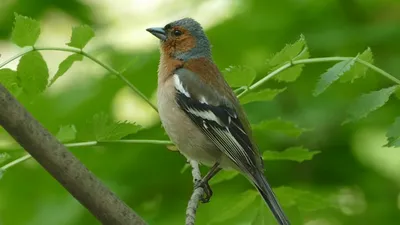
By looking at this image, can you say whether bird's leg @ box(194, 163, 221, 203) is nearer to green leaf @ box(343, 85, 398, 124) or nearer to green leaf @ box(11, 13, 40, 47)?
green leaf @ box(343, 85, 398, 124)

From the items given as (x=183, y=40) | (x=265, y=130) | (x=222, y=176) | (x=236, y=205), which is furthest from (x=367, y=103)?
(x=183, y=40)

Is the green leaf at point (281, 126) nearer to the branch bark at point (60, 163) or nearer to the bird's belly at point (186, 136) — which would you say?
the bird's belly at point (186, 136)

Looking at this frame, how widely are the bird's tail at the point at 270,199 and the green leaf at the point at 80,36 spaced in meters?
1.24

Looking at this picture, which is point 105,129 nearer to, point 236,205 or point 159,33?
point 236,205

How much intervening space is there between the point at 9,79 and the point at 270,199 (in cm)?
147

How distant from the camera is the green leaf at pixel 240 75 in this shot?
3.80 meters

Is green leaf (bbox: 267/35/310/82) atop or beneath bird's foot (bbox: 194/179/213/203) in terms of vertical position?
atop

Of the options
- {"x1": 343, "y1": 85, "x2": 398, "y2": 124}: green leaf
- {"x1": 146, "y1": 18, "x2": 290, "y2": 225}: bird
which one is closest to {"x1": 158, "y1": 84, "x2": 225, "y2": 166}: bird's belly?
{"x1": 146, "y1": 18, "x2": 290, "y2": 225}: bird

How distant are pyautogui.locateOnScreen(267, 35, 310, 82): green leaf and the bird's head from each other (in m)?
1.44

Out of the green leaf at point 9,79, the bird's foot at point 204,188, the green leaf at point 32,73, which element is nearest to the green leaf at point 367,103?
the bird's foot at point 204,188

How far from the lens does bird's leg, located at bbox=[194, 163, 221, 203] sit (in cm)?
428

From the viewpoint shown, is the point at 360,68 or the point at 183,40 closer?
the point at 360,68

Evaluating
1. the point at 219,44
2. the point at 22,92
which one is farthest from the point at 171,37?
the point at 22,92

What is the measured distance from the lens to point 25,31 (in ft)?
11.3
